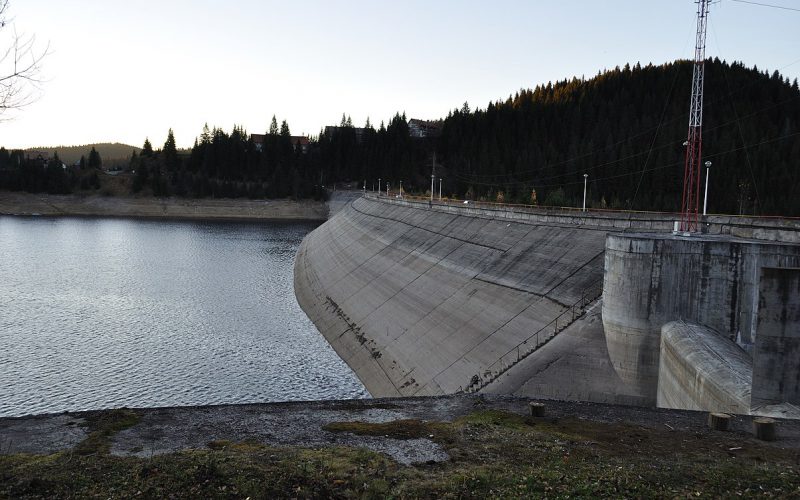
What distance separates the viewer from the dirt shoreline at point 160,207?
158m

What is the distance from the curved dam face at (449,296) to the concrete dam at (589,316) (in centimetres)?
12

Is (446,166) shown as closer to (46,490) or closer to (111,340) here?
(111,340)

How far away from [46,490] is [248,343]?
29.9 meters

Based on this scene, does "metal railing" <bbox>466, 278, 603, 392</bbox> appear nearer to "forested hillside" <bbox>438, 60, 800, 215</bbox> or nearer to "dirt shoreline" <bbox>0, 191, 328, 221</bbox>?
"forested hillside" <bbox>438, 60, 800, 215</bbox>

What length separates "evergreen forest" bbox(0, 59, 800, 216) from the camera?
10012 centimetres

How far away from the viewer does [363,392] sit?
32500 millimetres

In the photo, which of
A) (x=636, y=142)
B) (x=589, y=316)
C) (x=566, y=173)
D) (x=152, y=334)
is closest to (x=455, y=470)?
(x=589, y=316)

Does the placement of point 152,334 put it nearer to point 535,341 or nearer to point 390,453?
point 535,341

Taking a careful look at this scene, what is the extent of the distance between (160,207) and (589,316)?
15810 centimetres

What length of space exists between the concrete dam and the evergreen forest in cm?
4963

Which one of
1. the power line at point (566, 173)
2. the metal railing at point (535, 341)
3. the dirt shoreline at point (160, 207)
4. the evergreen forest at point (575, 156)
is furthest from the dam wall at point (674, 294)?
the dirt shoreline at point (160, 207)

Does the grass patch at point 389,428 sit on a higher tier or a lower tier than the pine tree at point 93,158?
lower

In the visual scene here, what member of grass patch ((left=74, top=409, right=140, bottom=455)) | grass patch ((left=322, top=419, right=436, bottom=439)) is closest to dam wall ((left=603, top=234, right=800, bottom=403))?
grass patch ((left=322, top=419, right=436, bottom=439))

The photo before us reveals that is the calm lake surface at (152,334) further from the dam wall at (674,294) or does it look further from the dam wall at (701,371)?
the dam wall at (701,371)
